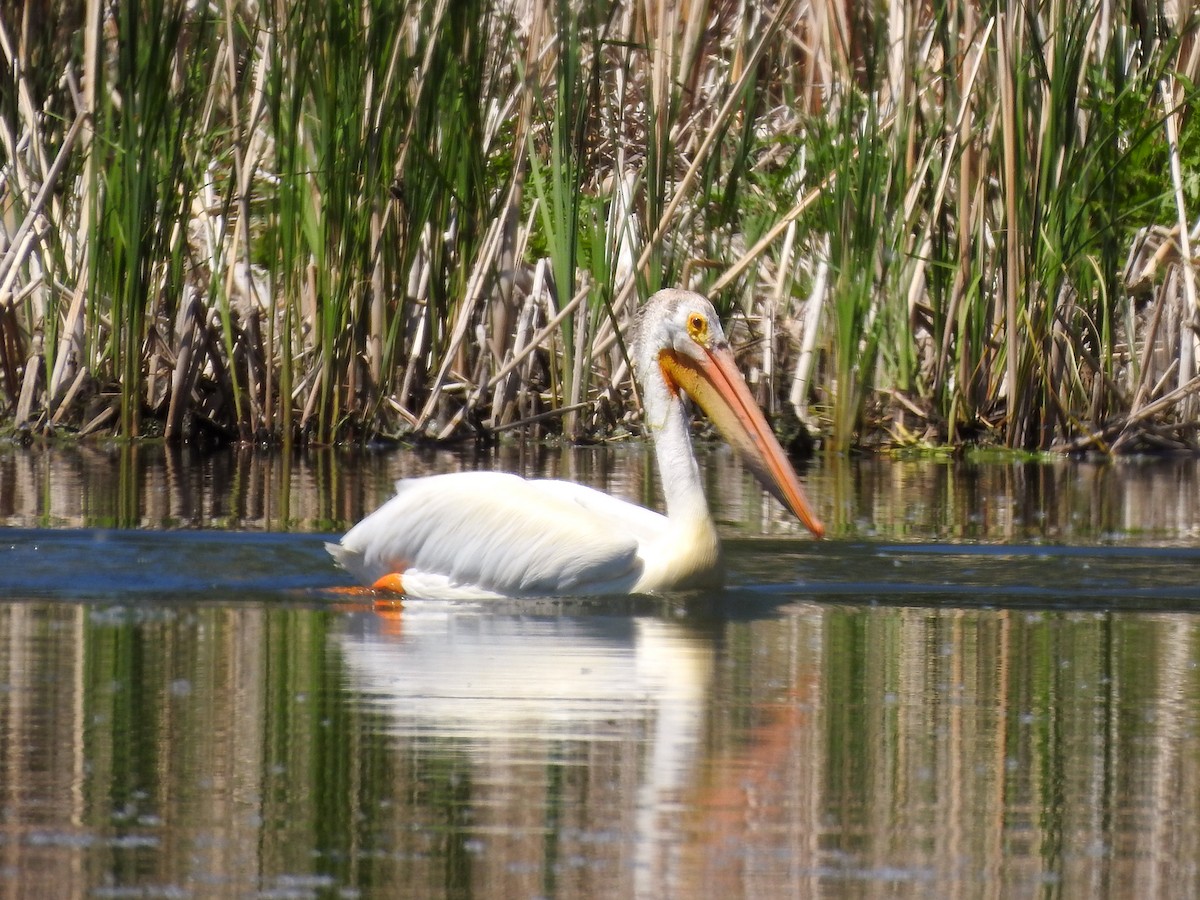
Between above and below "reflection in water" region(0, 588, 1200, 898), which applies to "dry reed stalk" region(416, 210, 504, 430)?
above

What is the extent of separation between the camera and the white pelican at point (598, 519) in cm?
578

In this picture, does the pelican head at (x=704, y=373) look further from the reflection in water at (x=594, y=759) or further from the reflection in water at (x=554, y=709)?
the reflection in water at (x=594, y=759)

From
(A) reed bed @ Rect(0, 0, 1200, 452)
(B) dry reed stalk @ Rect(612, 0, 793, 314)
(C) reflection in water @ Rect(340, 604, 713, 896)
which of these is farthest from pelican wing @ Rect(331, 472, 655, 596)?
(B) dry reed stalk @ Rect(612, 0, 793, 314)

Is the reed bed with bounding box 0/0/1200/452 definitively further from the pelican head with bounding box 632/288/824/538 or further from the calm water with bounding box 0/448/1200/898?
the pelican head with bounding box 632/288/824/538

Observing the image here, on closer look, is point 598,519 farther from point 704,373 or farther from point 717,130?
point 717,130

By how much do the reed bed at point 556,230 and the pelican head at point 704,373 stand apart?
7.10 feet

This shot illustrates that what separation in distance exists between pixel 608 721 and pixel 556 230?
5285 millimetres

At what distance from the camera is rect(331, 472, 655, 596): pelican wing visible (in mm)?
5742

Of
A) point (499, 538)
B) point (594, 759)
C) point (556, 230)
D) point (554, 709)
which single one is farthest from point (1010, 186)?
point (594, 759)

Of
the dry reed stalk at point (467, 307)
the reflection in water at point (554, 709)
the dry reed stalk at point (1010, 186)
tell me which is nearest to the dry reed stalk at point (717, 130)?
the dry reed stalk at point (467, 307)

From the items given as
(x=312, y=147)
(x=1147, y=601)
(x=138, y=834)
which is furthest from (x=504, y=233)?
(x=138, y=834)

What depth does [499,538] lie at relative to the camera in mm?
5859

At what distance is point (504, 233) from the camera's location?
974cm

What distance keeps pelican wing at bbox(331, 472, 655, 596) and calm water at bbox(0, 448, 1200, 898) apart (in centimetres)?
10
